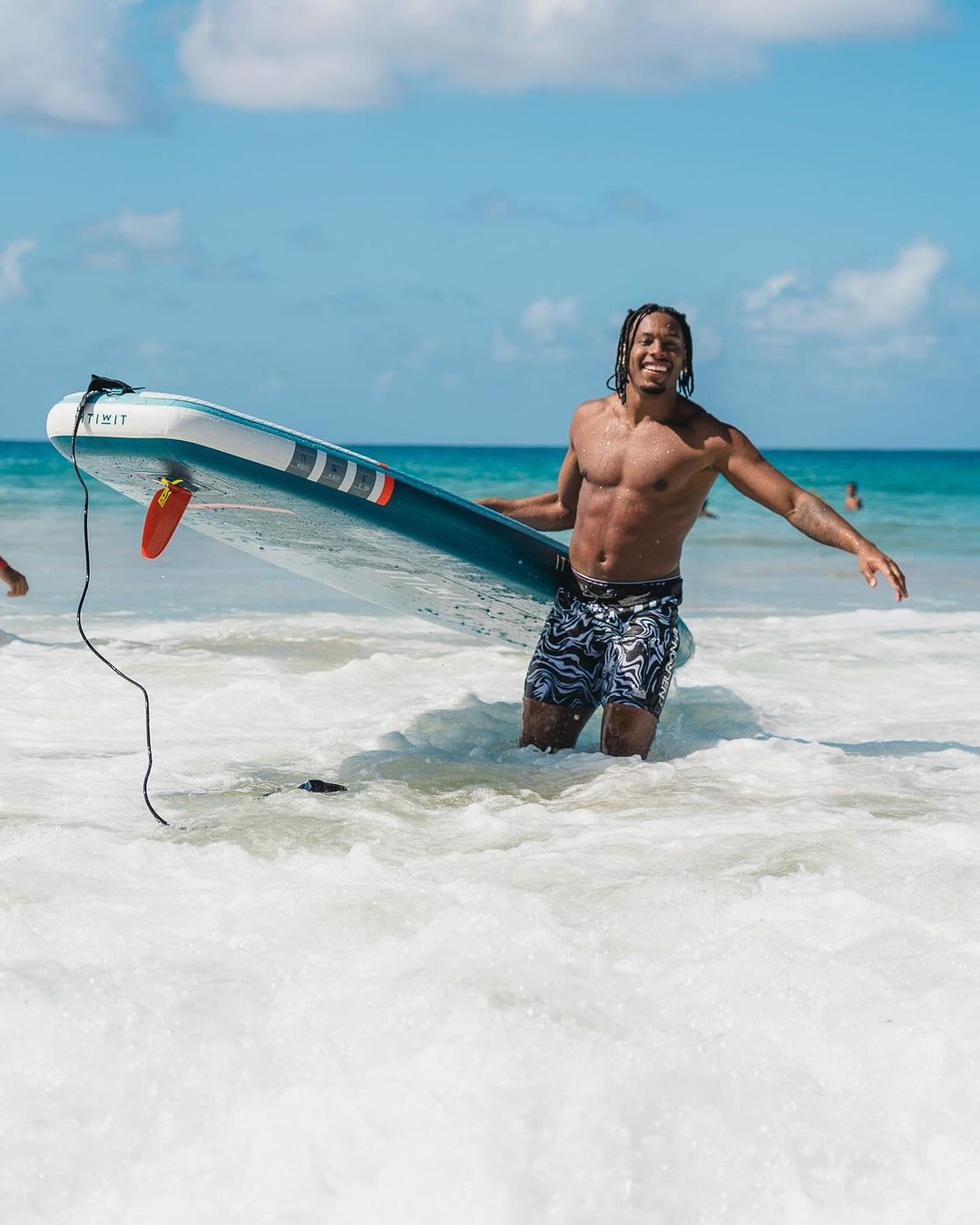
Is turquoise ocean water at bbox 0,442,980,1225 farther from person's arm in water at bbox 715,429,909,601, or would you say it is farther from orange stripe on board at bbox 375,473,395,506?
orange stripe on board at bbox 375,473,395,506

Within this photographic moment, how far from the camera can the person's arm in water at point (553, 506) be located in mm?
5418

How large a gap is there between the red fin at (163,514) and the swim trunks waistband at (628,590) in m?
1.59

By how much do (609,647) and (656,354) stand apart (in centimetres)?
113

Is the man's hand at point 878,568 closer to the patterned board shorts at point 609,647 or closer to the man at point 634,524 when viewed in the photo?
the man at point 634,524

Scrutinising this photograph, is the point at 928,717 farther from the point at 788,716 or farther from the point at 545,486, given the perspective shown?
the point at 545,486

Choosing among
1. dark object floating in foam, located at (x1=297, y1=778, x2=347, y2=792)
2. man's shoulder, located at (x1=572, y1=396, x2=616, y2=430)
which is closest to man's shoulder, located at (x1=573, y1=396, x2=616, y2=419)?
man's shoulder, located at (x1=572, y1=396, x2=616, y2=430)

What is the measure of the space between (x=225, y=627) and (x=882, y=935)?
22.1 ft

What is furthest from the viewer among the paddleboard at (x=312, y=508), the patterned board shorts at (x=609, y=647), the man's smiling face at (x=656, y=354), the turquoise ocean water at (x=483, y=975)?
the patterned board shorts at (x=609, y=647)

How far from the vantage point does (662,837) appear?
4.03 meters

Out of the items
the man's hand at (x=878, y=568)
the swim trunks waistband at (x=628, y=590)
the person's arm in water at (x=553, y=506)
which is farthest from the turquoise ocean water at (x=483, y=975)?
the person's arm in water at (x=553, y=506)

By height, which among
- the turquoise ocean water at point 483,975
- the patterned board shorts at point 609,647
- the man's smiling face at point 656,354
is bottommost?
the turquoise ocean water at point 483,975

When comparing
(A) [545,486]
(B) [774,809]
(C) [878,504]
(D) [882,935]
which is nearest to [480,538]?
(B) [774,809]

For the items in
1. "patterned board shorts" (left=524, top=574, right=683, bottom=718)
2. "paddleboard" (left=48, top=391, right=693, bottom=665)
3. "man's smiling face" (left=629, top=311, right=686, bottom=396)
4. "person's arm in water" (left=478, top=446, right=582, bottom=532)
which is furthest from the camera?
"person's arm in water" (left=478, top=446, right=582, bottom=532)

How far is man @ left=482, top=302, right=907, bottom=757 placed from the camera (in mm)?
4840
